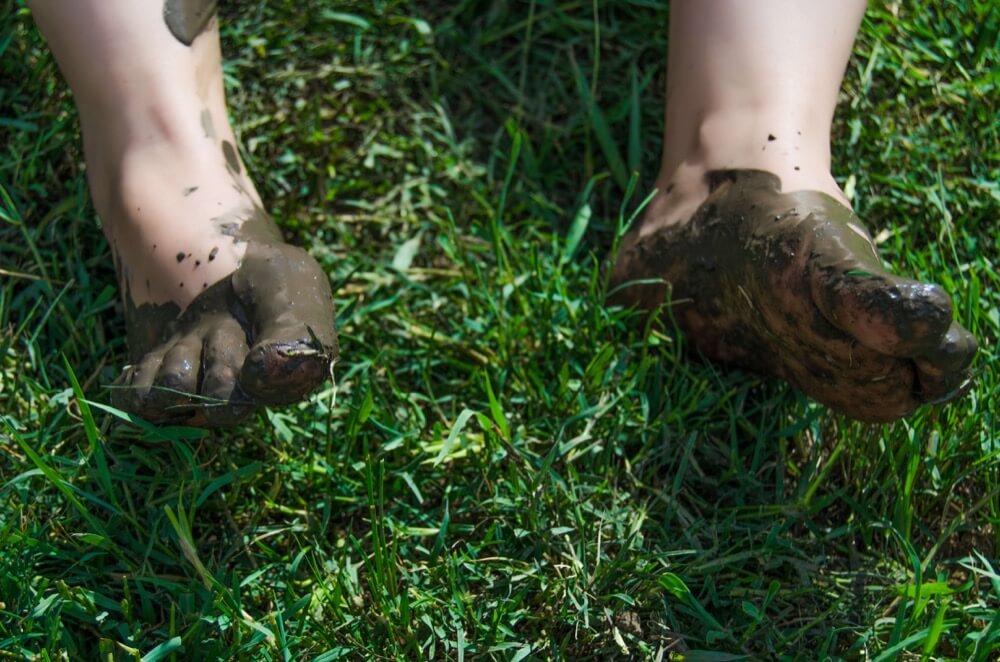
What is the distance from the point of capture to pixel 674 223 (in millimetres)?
1490

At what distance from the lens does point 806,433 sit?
58.8 inches

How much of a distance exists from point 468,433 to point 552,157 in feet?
1.88

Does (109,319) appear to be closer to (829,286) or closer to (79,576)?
(79,576)

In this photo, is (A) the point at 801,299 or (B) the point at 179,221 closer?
(A) the point at 801,299

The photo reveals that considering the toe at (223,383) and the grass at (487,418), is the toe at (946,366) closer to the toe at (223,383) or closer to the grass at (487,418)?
the grass at (487,418)

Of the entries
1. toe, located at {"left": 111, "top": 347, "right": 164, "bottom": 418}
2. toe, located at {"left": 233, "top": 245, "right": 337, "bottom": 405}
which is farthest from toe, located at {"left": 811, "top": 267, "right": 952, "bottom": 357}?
toe, located at {"left": 111, "top": 347, "right": 164, "bottom": 418}

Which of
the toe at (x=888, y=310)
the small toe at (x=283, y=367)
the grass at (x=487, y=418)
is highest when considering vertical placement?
the toe at (x=888, y=310)

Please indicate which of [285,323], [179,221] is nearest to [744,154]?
[285,323]

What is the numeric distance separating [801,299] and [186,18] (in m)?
0.98

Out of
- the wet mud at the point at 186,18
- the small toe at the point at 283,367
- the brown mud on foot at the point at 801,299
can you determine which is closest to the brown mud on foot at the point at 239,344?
the small toe at the point at 283,367

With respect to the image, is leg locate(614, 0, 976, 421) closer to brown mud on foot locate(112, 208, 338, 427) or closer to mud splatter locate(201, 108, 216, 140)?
brown mud on foot locate(112, 208, 338, 427)

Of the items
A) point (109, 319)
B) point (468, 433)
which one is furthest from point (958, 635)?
point (109, 319)

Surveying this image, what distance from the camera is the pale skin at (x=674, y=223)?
1229mm

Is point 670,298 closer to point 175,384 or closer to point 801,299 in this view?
point 801,299
